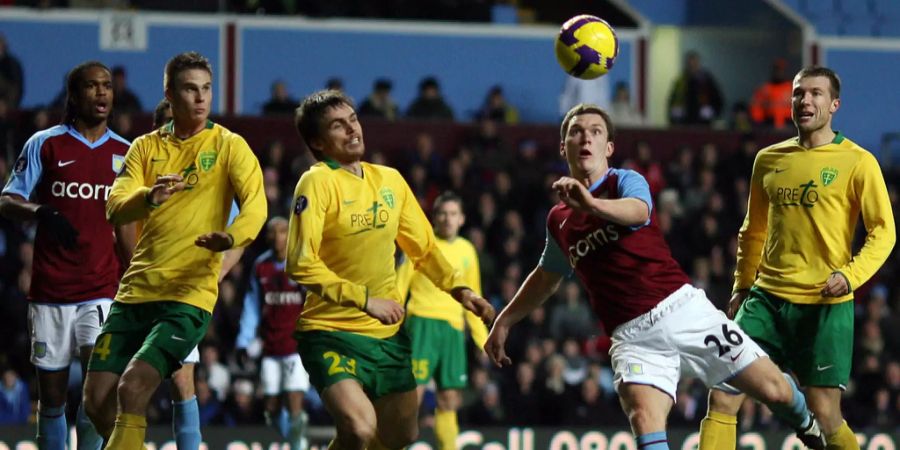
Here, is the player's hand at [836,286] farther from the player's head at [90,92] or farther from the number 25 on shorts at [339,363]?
the player's head at [90,92]

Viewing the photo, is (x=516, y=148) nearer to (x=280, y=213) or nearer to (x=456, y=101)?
(x=456, y=101)

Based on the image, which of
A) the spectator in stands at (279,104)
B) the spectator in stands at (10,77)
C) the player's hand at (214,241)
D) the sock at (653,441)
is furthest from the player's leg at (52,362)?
the spectator in stands at (279,104)

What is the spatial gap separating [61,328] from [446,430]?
12.9ft

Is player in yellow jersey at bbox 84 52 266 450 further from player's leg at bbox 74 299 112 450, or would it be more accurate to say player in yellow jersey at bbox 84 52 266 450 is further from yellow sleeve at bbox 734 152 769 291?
yellow sleeve at bbox 734 152 769 291

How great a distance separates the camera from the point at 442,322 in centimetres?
1106

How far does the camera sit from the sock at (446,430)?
35.2 ft

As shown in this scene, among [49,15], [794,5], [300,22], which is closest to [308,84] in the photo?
[300,22]

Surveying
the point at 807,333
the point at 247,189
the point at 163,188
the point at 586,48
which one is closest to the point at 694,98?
the point at 586,48

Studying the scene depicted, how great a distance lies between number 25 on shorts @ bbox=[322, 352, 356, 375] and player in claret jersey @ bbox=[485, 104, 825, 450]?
41.9 inches

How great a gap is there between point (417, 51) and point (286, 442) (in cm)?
780

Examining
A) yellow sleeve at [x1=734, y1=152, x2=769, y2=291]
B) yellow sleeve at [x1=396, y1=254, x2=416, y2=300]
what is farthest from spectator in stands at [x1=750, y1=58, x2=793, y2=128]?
yellow sleeve at [x1=734, y1=152, x2=769, y2=291]

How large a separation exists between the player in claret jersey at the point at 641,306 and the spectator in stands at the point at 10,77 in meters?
9.99

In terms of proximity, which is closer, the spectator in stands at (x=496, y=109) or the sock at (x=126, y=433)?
the sock at (x=126, y=433)

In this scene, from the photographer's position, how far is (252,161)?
21.9ft
